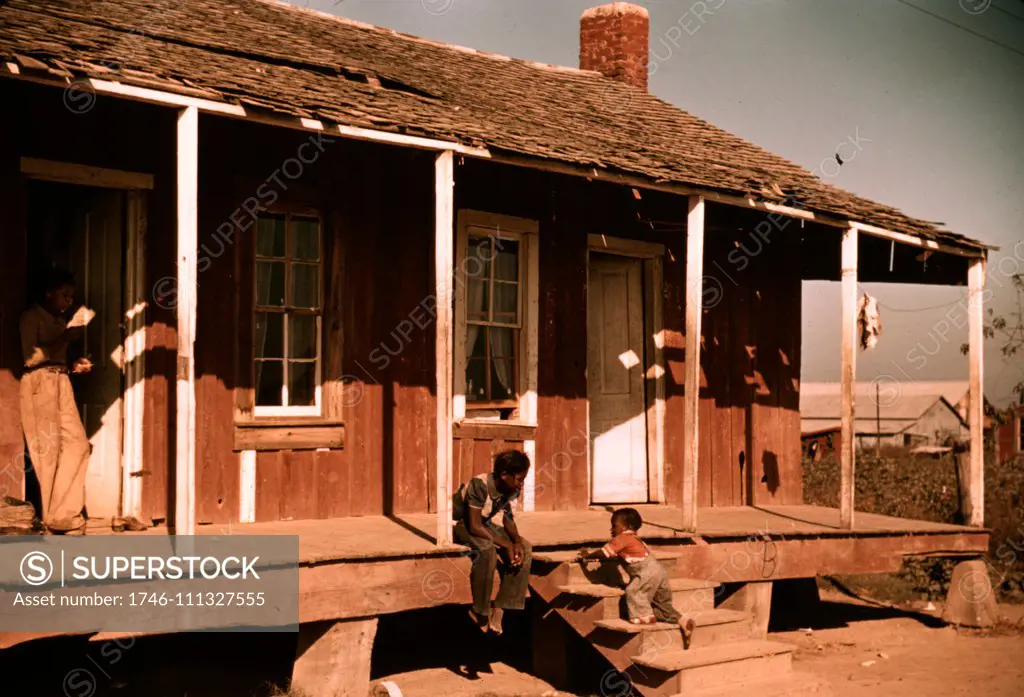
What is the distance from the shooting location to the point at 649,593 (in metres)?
8.87

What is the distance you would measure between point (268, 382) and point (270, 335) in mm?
390

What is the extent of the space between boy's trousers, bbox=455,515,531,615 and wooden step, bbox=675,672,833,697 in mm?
1383

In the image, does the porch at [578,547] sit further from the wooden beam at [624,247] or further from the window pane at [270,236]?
the wooden beam at [624,247]

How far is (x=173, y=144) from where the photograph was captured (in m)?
9.50

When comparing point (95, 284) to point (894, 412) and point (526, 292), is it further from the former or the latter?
point (894, 412)

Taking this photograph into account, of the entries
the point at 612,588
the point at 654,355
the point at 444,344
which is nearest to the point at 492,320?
the point at 654,355

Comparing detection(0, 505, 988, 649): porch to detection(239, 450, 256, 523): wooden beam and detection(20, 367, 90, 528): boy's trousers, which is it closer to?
detection(239, 450, 256, 523): wooden beam

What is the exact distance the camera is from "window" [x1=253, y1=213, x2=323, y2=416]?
33.0ft

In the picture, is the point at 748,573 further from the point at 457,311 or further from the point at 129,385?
the point at 129,385

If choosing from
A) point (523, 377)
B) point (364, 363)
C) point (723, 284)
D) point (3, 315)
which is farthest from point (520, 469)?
point (723, 284)

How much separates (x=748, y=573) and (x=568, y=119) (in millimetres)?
4661

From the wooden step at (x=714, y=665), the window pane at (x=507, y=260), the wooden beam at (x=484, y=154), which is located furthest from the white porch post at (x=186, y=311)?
the window pane at (x=507, y=260)

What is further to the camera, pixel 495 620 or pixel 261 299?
pixel 261 299

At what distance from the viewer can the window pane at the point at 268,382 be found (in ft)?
33.0
